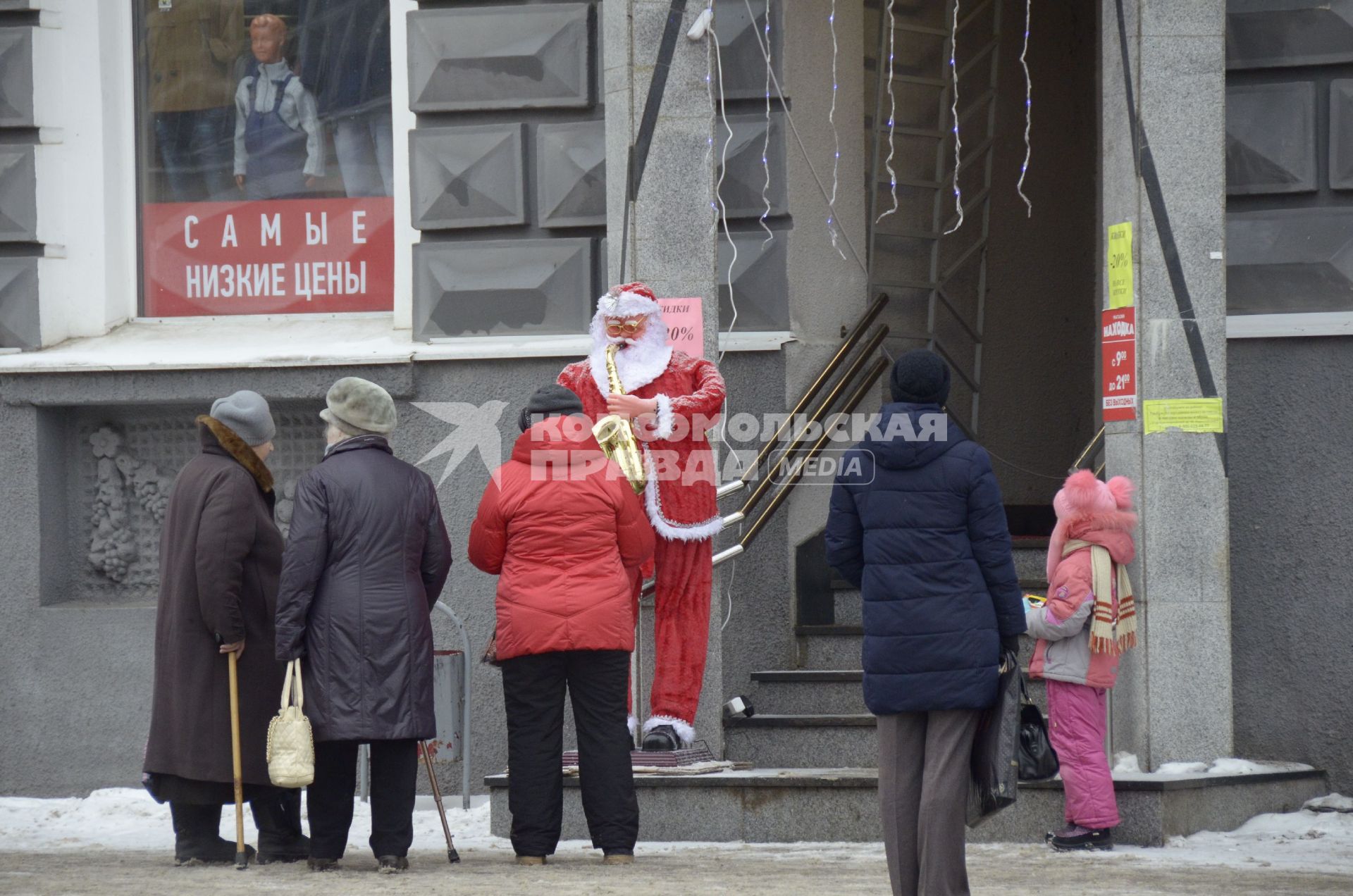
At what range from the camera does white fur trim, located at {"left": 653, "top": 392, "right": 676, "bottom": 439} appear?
7094 mm

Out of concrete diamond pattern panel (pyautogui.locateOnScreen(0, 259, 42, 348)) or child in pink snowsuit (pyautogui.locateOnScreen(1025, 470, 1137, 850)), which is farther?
concrete diamond pattern panel (pyautogui.locateOnScreen(0, 259, 42, 348))

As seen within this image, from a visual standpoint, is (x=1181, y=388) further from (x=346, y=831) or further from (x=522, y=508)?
(x=346, y=831)

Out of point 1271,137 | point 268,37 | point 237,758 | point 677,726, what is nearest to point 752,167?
point 1271,137

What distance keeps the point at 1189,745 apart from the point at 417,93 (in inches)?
185

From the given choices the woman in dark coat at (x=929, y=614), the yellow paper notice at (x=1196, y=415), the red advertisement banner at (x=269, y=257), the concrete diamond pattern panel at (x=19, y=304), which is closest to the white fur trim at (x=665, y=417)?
the woman in dark coat at (x=929, y=614)

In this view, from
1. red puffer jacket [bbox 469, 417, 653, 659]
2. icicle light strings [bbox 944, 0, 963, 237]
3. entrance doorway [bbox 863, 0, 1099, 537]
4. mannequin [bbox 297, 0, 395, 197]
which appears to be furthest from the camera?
entrance doorway [bbox 863, 0, 1099, 537]

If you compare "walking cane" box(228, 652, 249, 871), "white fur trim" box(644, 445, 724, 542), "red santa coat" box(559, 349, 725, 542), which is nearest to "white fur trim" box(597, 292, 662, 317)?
"red santa coat" box(559, 349, 725, 542)

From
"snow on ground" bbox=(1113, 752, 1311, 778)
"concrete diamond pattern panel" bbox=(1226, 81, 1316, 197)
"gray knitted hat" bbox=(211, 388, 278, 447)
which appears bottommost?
"snow on ground" bbox=(1113, 752, 1311, 778)

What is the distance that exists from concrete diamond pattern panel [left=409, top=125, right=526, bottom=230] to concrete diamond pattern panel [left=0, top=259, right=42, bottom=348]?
201 cm

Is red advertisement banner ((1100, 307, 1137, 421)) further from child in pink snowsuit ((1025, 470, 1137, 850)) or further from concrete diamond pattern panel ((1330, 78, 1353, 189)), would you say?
concrete diamond pattern panel ((1330, 78, 1353, 189))

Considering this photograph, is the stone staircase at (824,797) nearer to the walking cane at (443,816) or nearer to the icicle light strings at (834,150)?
the walking cane at (443,816)

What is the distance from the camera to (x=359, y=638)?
20.3 feet

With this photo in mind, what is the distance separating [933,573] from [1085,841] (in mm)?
1798

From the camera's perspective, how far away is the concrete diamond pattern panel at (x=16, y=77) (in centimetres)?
897
